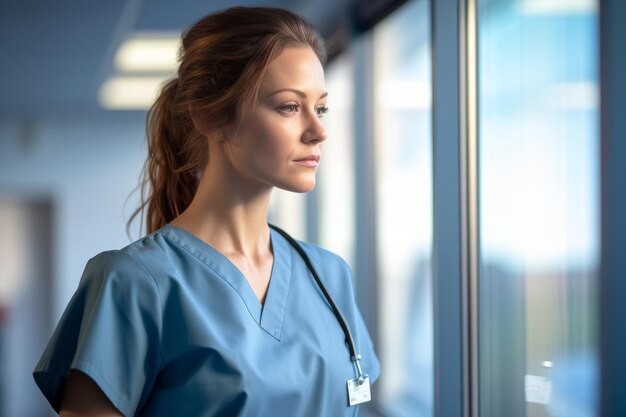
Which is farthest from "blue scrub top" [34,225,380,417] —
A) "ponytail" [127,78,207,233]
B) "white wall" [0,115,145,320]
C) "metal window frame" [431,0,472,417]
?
"white wall" [0,115,145,320]

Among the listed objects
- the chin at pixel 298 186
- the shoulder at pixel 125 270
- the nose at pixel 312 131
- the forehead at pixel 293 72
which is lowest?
the shoulder at pixel 125 270

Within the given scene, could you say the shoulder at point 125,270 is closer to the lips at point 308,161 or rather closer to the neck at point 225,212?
the neck at point 225,212

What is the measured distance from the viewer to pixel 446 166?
1752 millimetres

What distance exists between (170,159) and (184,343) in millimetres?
327

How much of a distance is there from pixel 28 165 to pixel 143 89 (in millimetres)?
1742

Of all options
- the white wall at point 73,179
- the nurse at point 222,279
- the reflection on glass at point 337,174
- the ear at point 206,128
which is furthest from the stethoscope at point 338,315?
the white wall at point 73,179

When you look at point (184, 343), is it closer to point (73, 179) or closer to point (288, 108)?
point (288, 108)

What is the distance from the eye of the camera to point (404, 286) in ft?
8.13

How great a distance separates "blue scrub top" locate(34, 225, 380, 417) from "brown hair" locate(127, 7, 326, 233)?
124mm

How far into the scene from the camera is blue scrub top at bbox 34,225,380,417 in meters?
0.96

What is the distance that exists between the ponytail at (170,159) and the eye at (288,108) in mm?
147

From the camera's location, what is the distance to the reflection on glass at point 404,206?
7.51ft

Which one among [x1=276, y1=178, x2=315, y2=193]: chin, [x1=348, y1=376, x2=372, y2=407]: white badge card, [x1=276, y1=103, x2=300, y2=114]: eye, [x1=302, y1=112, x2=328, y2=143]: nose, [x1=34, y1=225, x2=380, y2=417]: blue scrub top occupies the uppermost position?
[x1=276, y1=103, x2=300, y2=114]: eye

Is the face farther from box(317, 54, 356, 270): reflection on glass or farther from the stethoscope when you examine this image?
box(317, 54, 356, 270): reflection on glass
